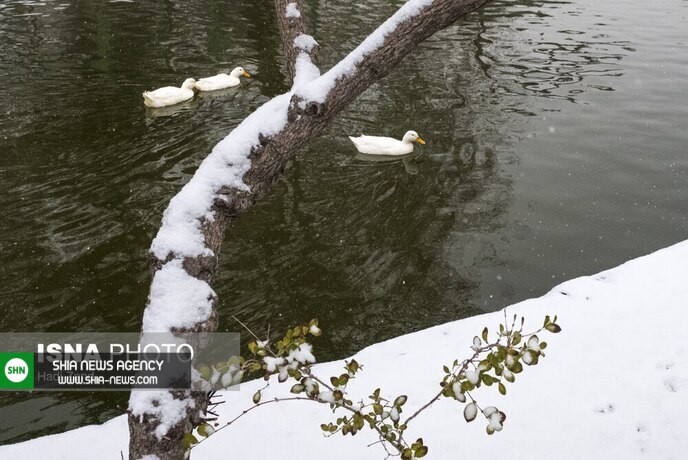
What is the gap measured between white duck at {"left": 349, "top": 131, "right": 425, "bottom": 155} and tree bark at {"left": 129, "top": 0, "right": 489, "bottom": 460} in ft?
21.1

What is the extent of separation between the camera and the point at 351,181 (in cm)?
953

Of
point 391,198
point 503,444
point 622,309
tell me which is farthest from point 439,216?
point 503,444

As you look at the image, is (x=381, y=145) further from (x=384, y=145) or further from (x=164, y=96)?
(x=164, y=96)

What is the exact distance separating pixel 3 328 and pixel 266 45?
11184 millimetres

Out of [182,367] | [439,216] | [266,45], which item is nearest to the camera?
[182,367]

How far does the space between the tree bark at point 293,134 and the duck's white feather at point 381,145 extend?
642 cm

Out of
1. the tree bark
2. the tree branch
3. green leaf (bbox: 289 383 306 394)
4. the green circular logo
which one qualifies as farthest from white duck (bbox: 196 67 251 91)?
green leaf (bbox: 289 383 306 394)

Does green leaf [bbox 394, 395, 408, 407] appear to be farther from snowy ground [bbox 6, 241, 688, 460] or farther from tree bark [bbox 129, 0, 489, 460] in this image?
snowy ground [bbox 6, 241, 688, 460]

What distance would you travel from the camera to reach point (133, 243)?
7.88m

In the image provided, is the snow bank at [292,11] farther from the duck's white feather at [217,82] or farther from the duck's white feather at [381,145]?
the duck's white feather at [217,82]

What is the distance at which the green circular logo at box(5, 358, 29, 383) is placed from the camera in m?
6.00

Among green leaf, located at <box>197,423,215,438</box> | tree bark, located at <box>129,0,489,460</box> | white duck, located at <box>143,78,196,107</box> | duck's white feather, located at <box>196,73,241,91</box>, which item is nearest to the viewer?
green leaf, located at <box>197,423,215,438</box>

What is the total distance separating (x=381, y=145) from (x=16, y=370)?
6088 mm

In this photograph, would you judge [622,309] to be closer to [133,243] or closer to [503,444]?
[503,444]
